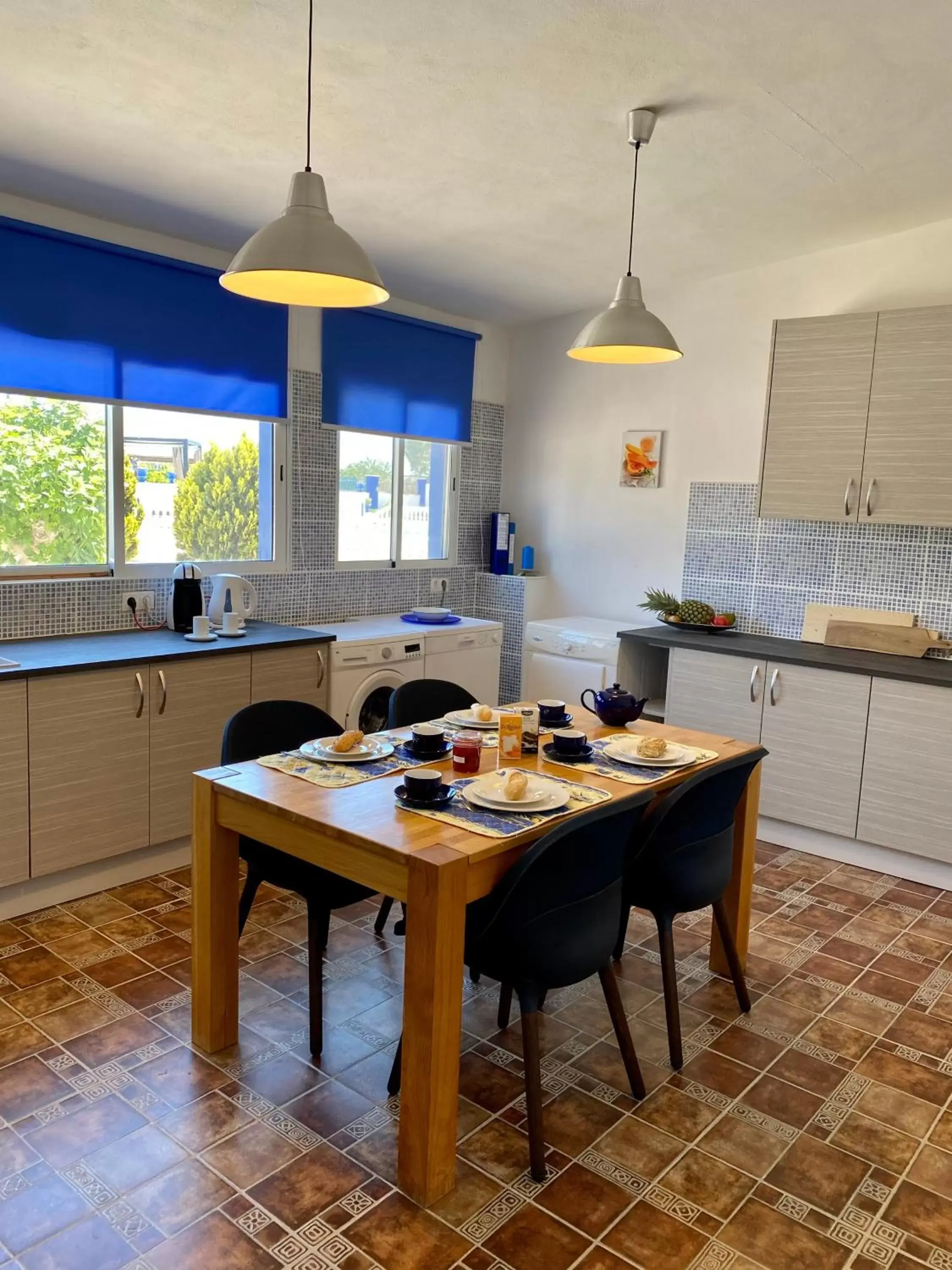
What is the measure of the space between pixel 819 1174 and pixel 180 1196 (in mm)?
1413

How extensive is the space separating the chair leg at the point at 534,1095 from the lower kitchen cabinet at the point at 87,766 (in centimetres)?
193

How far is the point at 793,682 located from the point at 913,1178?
7.47 ft

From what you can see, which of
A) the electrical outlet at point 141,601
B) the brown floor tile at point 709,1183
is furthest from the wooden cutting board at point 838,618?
the electrical outlet at point 141,601

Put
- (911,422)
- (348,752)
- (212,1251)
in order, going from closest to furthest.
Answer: (212,1251) → (348,752) → (911,422)

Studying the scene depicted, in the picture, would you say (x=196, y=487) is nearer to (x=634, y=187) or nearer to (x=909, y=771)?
(x=634, y=187)

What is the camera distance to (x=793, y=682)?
410 cm

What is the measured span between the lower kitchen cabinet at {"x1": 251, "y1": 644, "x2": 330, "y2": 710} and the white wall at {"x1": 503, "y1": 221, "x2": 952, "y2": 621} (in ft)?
6.49

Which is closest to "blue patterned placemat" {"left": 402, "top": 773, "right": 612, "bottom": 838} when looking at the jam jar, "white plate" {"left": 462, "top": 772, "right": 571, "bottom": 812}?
"white plate" {"left": 462, "top": 772, "right": 571, "bottom": 812}

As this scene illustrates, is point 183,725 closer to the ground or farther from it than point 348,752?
closer to the ground

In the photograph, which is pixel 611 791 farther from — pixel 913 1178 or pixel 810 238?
pixel 810 238

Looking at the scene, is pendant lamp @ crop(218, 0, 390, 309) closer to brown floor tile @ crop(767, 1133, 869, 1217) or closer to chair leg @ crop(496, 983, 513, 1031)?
chair leg @ crop(496, 983, 513, 1031)

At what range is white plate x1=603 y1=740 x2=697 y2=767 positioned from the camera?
263 cm

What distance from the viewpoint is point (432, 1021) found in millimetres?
1902

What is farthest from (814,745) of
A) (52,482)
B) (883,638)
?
(52,482)
